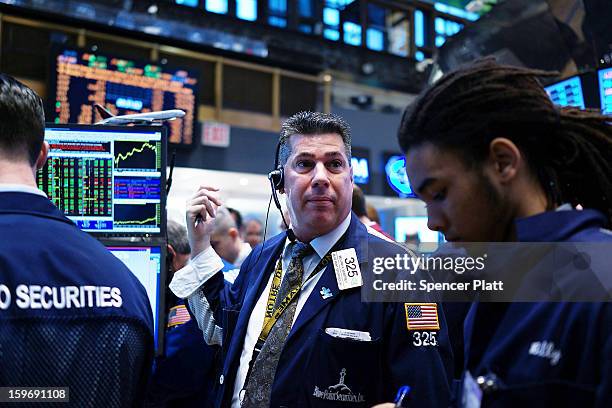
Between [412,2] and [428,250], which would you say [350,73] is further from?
[428,250]

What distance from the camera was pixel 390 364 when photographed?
4.93ft

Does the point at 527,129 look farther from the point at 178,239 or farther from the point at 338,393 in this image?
the point at 178,239

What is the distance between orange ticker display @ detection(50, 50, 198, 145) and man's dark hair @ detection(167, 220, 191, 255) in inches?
123

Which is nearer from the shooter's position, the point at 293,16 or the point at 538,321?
the point at 538,321

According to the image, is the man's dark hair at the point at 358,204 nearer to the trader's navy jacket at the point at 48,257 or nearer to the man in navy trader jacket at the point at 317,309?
the man in navy trader jacket at the point at 317,309

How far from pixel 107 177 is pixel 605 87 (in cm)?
218

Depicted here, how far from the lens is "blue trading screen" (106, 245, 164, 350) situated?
1811 mm

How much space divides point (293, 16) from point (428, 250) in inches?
357

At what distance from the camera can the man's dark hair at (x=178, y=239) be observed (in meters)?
2.82

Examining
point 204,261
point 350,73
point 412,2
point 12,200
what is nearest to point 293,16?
point 350,73

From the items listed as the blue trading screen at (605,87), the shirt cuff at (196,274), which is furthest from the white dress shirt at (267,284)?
the blue trading screen at (605,87)

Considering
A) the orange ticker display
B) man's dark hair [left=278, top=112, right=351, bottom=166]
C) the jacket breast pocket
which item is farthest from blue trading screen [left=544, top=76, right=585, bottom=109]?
the orange ticker display

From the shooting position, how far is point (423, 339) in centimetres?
150

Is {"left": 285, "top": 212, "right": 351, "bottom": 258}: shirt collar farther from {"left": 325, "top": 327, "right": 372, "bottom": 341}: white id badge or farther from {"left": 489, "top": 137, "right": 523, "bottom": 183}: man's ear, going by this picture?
{"left": 489, "top": 137, "right": 523, "bottom": 183}: man's ear
